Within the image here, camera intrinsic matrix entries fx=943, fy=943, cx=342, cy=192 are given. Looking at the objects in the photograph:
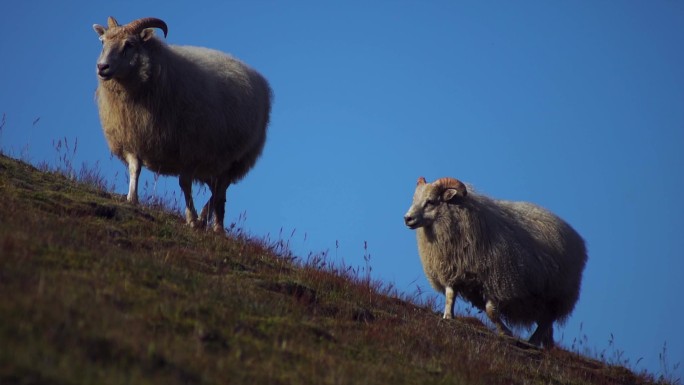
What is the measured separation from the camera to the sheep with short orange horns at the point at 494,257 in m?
15.0

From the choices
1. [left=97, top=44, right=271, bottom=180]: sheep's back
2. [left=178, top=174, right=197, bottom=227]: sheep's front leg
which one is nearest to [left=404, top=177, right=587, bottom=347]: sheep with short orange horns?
[left=97, top=44, right=271, bottom=180]: sheep's back

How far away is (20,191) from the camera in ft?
36.0

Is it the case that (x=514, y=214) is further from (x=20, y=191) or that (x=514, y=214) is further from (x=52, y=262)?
A: (x=52, y=262)

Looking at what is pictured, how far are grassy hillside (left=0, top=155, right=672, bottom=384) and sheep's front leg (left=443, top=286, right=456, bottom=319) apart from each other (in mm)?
1012

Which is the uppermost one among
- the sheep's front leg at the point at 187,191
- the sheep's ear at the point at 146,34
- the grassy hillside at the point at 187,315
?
the sheep's ear at the point at 146,34

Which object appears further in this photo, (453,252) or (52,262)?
(453,252)

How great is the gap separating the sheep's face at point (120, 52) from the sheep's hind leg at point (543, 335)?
7555 millimetres

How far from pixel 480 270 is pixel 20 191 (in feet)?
24.1

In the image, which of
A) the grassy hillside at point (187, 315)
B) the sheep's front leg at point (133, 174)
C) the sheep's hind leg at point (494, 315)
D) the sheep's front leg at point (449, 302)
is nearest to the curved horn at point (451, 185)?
the sheep's front leg at point (449, 302)

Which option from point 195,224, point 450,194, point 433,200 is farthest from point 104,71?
point 450,194

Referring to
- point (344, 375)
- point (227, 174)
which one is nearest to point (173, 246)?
point (344, 375)

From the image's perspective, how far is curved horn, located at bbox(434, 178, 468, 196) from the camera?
15.8 m

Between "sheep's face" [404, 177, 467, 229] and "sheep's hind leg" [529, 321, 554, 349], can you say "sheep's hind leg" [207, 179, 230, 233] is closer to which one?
"sheep's face" [404, 177, 467, 229]

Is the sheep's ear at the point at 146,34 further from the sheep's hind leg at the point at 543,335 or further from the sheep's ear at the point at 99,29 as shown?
the sheep's hind leg at the point at 543,335
